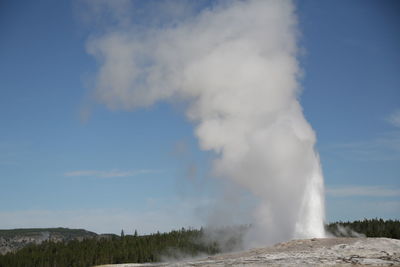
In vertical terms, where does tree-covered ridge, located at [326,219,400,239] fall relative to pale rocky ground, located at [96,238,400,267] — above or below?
above

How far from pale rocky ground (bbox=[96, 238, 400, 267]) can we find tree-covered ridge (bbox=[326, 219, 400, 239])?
221 feet

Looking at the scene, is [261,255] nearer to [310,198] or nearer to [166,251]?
[310,198]

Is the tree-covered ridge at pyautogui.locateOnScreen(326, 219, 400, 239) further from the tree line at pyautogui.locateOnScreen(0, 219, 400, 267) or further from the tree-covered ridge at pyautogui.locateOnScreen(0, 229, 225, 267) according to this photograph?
the tree-covered ridge at pyautogui.locateOnScreen(0, 229, 225, 267)

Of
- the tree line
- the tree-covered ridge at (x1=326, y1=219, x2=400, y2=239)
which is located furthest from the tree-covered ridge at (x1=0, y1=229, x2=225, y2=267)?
the tree-covered ridge at (x1=326, y1=219, x2=400, y2=239)

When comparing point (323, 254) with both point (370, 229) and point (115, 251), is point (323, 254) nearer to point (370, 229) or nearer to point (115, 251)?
point (370, 229)

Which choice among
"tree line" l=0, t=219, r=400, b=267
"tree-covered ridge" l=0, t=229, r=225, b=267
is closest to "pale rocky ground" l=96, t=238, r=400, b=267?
"tree line" l=0, t=219, r=400, b=267

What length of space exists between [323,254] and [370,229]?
3382 inches

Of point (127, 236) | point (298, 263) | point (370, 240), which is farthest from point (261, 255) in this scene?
point (127, 236)

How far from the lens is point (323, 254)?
46969 mm

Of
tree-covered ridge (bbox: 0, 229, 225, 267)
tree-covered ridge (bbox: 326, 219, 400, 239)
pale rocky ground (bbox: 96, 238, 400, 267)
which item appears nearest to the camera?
pale rocky ground (bbox: 96, 238, 400, 267)

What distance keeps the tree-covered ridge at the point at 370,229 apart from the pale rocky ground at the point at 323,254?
67246 mm

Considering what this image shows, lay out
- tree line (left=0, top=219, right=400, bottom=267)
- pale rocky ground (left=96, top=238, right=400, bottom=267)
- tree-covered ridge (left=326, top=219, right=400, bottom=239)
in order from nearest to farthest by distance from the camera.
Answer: pale rocky ground (left=96, top=238, right=400, bottom=267) < tree-covered ridge (left=326, top=219, right=400, bottom=239) < tree line (left=0, top=219, right=400, bottom=267)

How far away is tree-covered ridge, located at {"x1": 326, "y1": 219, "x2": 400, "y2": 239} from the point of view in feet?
387

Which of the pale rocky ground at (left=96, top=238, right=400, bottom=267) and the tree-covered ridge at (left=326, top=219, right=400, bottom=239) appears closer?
the pale rocky ground at (left=96, top=238, right=400, bottom=267)
